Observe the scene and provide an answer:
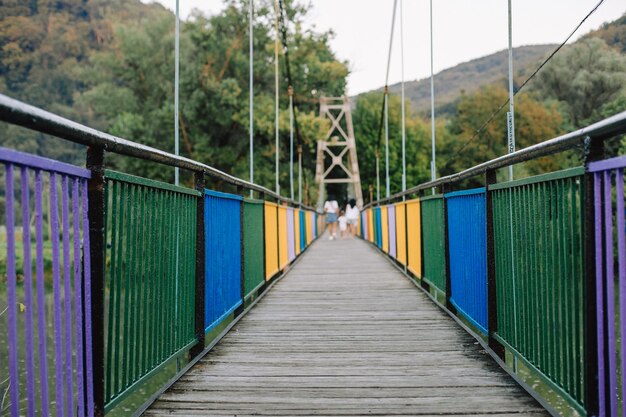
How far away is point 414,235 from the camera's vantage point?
5211 mm

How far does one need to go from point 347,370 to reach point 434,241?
1.89 meters

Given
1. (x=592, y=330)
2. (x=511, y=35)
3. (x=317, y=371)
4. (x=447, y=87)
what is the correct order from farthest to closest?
1. (x=447, y=87)
2. (x=511, y=35)
3. (x=317, y=371)
4. (x=592, y=330)

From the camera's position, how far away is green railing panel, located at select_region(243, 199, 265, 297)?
13.3 feet

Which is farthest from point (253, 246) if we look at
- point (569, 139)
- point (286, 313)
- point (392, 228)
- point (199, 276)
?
point (392, 228)

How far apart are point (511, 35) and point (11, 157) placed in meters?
5.39

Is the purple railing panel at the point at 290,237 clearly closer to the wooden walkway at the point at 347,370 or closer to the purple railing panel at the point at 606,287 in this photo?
the wooden walkway at the point at 347,370

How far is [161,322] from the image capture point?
A: 7.29 feet

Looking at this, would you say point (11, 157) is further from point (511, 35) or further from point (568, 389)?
point (511, 35)

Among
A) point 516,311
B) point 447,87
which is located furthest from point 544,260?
point 447,87

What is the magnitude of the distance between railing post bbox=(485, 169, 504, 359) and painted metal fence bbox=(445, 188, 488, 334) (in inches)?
3.2

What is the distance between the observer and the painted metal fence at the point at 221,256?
2.92 meters

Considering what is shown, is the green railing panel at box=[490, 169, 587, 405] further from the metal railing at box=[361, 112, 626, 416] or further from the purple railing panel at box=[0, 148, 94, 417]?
the purple railing panel at box=[0, 148, 94, 417]

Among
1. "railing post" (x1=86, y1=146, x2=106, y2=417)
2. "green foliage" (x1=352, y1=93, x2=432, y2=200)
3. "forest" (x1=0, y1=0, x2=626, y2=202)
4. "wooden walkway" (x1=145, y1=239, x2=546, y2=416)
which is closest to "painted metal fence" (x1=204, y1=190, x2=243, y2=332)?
"wooden walkway" (x1=145, y1=239, x2=546, y2=416)

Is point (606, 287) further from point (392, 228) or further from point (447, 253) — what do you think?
point (392, 228)
